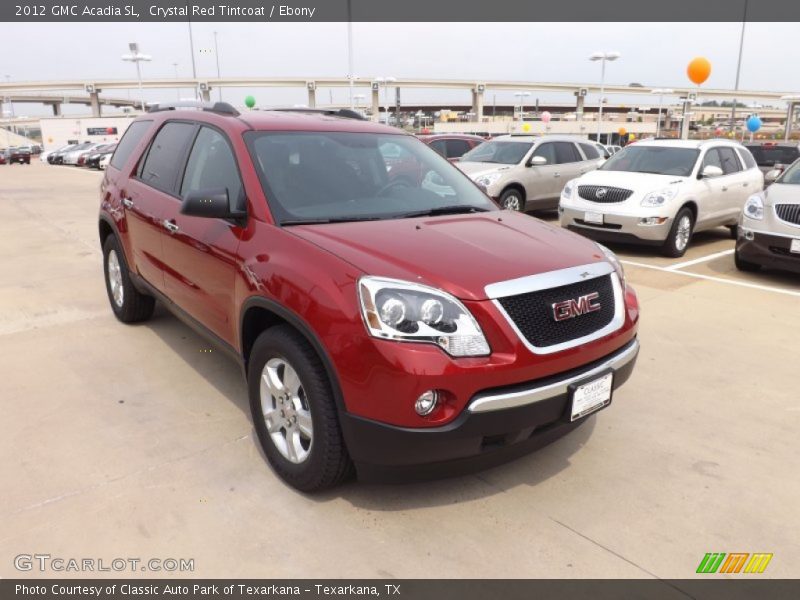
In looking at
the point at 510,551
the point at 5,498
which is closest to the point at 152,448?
the point at 5,498

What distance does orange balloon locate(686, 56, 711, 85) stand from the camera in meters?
17.3

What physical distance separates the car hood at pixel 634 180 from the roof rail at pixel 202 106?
6.15m

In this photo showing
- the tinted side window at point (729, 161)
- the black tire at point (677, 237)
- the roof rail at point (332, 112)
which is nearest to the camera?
the roof rail at point (332, 112)

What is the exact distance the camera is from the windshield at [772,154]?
50.8ft

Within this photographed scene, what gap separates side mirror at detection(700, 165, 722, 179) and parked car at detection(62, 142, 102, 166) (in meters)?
36.5

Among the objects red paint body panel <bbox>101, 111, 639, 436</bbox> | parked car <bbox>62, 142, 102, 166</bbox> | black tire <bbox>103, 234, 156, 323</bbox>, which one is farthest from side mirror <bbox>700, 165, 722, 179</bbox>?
parked car <bbox>62, 142, 102, 166</bbox>

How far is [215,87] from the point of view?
8350 centimetres

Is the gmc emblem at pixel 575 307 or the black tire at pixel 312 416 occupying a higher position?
the gmc emblem at pixel 575 307

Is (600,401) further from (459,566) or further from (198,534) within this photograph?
(198,534)

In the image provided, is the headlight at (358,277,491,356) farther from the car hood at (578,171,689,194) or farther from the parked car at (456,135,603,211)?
the parked car at (456,135,603,211)

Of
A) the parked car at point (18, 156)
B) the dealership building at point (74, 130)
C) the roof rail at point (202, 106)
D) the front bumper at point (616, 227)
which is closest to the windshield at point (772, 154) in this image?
the front bumper at point (616, 227)

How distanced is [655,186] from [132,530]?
8.04 m

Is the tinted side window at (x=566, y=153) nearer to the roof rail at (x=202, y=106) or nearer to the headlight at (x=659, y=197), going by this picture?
the headlight at (x=659, y=197)

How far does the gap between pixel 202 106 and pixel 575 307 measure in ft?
10.2
